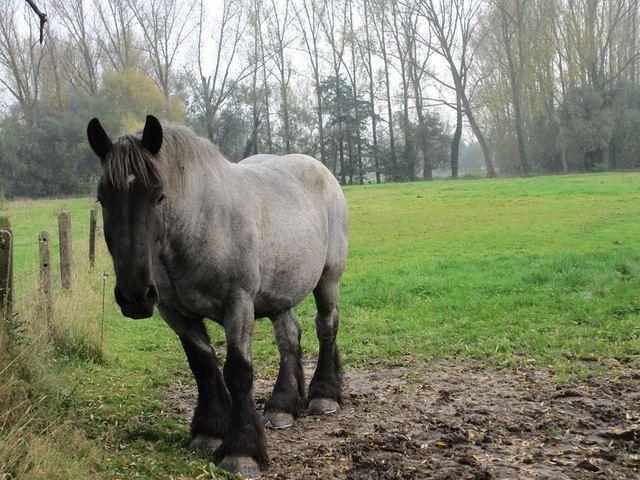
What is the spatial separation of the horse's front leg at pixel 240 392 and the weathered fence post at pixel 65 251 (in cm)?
473

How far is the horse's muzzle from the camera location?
330cm

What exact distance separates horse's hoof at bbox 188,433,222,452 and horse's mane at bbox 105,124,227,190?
1.84 meters

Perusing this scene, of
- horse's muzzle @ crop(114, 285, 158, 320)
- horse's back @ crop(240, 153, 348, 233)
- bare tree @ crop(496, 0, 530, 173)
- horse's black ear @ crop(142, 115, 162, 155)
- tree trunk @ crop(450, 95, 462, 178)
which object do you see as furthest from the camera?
tree trunk @ crop(450, 95, 462, 178)

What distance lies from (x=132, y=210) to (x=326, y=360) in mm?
2716

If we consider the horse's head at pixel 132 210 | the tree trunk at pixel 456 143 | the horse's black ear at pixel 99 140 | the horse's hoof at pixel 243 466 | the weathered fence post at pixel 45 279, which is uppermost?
the tree trunk at pixel 456 143

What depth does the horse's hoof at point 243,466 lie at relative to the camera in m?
3.92

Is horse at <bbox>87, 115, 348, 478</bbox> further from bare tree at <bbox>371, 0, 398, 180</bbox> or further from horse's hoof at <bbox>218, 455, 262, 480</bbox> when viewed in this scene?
bare tree at <bbox>371, 0, 398, 180</bbox>

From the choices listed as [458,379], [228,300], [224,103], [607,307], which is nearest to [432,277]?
[607,307]

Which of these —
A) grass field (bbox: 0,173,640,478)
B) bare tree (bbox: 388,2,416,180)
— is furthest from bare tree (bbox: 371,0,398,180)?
grass field (bbox: 0,173,640,478)

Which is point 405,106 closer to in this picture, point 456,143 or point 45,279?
point 456,143

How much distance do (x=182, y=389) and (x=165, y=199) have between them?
9.12 feet

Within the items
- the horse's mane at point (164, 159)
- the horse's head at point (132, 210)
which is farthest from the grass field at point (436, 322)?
the horse's mane at point (164, 159)

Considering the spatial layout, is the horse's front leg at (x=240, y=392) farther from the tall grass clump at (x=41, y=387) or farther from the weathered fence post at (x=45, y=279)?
the weathered fence post at (x=45, y=279)

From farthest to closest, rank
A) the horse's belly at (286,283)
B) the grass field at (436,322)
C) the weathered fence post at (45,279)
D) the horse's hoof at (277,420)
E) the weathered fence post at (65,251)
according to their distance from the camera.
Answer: the weathered fence post at (65,251), the weathered fence post at (45,279), the horse's hoof at (277,420), the grass field at (436,322), the horse's belly at (286,283)
